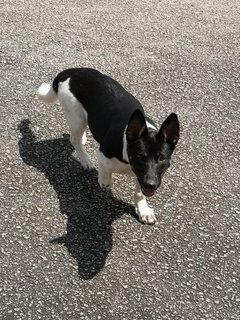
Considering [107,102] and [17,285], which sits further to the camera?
[107,102]

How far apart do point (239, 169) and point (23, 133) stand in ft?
6.92

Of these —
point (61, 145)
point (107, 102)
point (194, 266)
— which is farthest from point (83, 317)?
point (61, 145)

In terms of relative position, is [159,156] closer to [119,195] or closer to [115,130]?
[115,130]

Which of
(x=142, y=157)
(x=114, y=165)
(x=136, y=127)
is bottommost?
(x=114, y=165)

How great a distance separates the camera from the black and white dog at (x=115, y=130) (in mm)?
3971

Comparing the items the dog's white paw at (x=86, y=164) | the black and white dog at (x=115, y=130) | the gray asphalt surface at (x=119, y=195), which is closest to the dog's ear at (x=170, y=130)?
the black and white dog at (x=115, y=130)

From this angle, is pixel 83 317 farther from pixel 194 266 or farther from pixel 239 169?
pixel 239 169

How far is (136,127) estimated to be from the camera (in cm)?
400

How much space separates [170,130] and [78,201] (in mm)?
1177

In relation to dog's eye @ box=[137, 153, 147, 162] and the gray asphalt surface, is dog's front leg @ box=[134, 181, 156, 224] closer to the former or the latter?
the gray asphalt surface

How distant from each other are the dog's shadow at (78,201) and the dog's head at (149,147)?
26.0 inches

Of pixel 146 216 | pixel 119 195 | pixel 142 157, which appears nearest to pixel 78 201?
pixel 119 195

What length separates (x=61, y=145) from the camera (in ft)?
17.9

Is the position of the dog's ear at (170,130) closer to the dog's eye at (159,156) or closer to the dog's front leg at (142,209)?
the dog's eye at (159,156)
